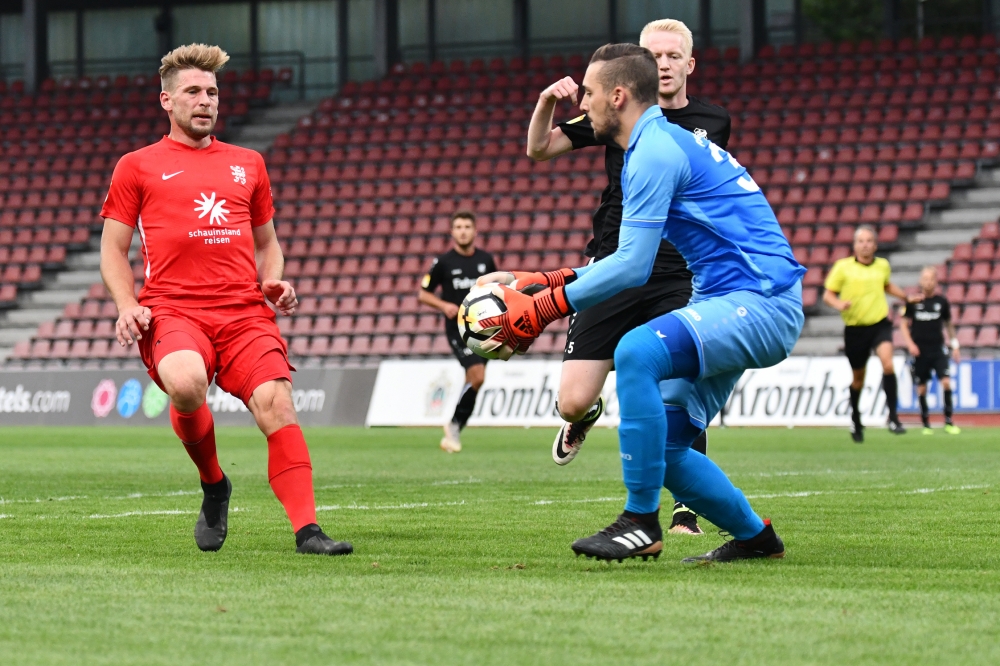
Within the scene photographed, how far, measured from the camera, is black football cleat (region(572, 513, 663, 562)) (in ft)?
17.2

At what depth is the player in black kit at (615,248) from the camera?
6879 mm

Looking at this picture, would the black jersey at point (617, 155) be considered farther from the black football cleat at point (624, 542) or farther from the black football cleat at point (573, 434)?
the black football cleat at point (624, 542)

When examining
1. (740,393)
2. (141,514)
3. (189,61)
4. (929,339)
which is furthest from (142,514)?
(929,339)

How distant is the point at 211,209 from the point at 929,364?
14.5 m

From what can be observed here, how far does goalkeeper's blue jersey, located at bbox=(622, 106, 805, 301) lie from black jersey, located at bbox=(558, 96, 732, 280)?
4.53 feet

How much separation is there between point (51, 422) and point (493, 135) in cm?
1015

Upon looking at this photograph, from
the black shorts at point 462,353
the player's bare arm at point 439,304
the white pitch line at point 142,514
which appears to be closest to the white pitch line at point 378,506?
the white pitch line at point 142,514

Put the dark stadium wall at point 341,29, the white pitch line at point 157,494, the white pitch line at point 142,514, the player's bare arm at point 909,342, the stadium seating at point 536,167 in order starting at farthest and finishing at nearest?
the dark stadium wall at point 341,29
the stadium seating at point 536,167
the player's bare arm at point 909,342
the white pitch line at point 157,494
the white pitch line at point 142,514

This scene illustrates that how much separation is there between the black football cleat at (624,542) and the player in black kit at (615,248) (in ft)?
4.97

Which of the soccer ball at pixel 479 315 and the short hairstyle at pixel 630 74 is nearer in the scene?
the soccer ball at pixel 479 315

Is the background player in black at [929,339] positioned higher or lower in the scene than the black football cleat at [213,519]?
lower

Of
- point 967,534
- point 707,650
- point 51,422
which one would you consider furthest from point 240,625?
point 51,422

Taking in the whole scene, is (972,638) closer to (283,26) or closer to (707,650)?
(707,650)

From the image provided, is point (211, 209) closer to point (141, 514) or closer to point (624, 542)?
point (141, 514)
